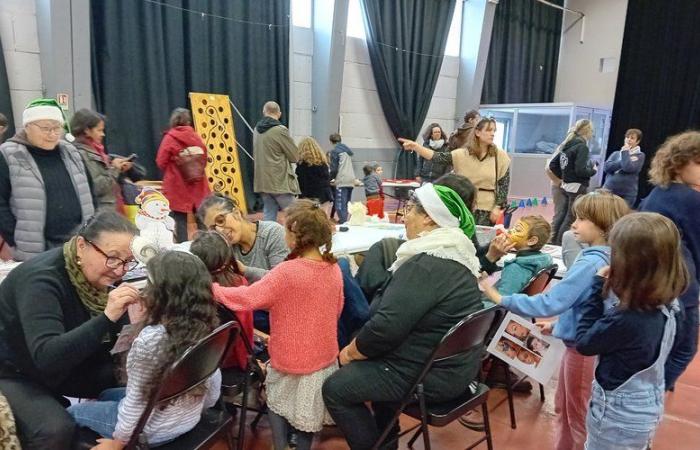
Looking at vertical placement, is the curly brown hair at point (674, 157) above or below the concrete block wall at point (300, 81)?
below

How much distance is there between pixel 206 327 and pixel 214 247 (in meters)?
0.44

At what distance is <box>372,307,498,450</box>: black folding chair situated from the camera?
1.60m

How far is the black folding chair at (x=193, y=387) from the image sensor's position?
132 cm

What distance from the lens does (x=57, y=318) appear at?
1.45 metres

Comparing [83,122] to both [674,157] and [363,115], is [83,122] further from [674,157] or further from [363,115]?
[363,115]

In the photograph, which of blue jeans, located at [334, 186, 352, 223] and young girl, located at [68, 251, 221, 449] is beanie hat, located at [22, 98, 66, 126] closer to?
young girl, located at [68, 251, 221, 449]

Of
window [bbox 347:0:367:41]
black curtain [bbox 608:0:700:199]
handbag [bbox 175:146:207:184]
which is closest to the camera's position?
handbag [bbox 175:146:207:184]

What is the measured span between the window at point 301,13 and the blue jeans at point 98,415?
625cm

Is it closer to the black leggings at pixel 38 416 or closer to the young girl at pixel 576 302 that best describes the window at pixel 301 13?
the young girl at pixel 576 302

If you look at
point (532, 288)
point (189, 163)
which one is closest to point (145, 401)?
point (532, 288)

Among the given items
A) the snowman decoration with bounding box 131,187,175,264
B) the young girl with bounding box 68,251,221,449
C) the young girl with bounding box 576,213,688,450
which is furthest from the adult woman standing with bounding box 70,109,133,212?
the young girl with bounding box 576,213,688,450

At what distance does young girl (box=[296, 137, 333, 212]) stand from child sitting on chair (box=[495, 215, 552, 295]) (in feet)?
10.6

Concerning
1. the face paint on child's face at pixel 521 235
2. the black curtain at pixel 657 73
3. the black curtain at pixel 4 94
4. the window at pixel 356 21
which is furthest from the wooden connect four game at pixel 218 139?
the black curtain at pixel 657 73

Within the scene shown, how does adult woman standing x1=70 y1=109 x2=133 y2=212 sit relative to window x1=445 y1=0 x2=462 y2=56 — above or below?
below
